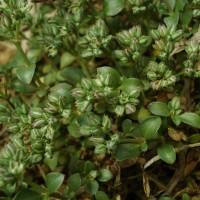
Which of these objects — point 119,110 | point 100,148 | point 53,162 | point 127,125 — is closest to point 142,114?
point 127,125

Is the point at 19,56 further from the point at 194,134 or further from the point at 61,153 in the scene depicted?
the point at 194,134

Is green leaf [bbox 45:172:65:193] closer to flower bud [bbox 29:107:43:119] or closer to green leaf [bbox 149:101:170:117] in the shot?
flower bud [bbox 29:107:43:119]

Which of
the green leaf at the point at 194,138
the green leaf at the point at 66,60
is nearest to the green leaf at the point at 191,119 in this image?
the green leaf at the point at 194,138

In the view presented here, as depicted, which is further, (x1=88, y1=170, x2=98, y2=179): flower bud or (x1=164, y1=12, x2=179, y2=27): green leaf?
(x1=164, y1=12, x2=179, y2=27): green leaf

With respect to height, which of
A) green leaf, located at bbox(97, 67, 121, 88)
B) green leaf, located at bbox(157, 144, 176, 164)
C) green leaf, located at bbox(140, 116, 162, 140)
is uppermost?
green leaf, located at bbox(97, 67, 121, 88)

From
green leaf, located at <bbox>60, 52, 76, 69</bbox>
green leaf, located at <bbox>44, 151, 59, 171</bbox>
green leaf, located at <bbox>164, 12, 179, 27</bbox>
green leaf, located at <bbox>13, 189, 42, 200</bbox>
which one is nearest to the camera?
green leaf, located at <bbox>13, 189, 42, 200</bbox>

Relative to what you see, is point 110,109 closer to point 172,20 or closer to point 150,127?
point 150,127

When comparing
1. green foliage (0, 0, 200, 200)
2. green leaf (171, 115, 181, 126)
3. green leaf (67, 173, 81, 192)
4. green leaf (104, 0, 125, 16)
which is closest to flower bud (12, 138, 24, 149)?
green foliage (0, 0, 200, 200)

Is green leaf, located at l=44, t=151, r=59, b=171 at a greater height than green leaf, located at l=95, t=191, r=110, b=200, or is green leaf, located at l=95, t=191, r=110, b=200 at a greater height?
green leaf, located at l=95, t=191, r=110, b=200
